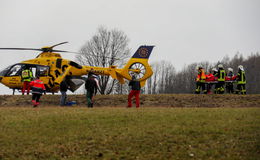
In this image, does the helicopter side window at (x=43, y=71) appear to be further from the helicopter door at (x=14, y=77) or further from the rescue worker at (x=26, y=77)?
the helicopter door at (x=14, y=77)

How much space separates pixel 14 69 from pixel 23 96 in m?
2.14

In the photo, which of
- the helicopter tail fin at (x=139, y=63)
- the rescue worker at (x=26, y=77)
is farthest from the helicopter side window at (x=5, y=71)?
the helicopter tail fin at (x=139, y=63)

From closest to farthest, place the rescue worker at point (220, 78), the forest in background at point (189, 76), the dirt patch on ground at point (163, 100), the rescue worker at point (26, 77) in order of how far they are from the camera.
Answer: the dirt patch on ground at point (163, 100) → the rescue worker at point (220, 78) → the rescue worker at point (26, 77) → the forest in background at point (189, 76)

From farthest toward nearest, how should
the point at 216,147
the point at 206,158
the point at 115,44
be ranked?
the point at 115,44, the point at 216,147, the point at 206,158

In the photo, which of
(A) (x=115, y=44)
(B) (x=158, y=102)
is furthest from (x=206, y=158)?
(A) (x=115, y=44)

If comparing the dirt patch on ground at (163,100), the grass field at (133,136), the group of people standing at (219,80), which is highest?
the group of people standing at (219,80)

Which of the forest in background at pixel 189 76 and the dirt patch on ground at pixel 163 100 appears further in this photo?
the forest in background at pixel 189 76

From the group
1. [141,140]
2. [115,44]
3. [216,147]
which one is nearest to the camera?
[216,147]

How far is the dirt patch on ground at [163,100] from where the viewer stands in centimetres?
2520

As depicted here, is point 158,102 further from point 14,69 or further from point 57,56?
point 14,69

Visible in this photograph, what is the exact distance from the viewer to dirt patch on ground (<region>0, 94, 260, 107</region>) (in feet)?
82.7

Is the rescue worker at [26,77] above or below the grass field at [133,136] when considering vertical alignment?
above

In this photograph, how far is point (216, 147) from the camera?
474 inches

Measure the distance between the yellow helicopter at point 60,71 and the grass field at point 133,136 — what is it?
38.5 ft
